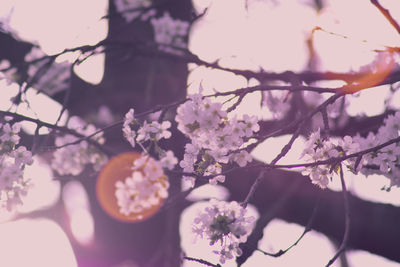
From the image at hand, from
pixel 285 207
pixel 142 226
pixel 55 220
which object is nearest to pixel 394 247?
pixel 285 207

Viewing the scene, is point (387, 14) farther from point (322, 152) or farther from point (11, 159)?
point (11, 159)

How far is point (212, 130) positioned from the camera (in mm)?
1814

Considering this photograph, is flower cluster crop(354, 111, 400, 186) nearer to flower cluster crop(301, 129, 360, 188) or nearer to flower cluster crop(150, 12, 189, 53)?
flower cluster crop(301, 129, 360, 188)

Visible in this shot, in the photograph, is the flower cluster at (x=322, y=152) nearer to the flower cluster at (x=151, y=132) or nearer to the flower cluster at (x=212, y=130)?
the flower cluster at (x=212, y=130)

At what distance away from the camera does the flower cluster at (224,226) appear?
1.70 m

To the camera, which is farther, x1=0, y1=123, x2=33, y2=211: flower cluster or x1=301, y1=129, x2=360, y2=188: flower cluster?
x1=0, y1=123, x2=33, y2=211: flower cluster

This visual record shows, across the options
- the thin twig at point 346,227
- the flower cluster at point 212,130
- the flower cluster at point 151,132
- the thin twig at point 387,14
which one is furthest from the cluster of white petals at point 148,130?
the thin twig at point 387,14

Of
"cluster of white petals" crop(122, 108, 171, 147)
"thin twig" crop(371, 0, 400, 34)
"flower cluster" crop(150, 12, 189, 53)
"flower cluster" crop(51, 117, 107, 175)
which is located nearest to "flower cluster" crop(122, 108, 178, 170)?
"cluster of white petals" crop(122, 108, 171, 147)

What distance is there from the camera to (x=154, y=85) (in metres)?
4.06

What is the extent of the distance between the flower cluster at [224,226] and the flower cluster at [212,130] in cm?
13

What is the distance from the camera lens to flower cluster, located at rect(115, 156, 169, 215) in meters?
1.79

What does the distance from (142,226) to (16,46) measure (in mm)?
1973

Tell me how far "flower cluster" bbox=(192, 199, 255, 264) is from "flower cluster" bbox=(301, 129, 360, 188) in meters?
0.37

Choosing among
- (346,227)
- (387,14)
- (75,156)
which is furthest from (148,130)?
(75,156)
